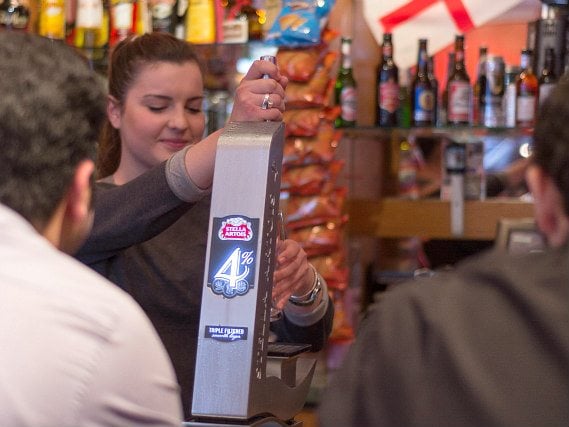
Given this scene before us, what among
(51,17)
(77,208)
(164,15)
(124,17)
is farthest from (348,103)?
(77,208)

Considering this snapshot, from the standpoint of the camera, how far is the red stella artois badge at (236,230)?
150 centimetres

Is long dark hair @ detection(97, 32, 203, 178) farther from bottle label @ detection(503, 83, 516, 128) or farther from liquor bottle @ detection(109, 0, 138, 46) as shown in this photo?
bottle label @ detection(503, 83, 516, 128)

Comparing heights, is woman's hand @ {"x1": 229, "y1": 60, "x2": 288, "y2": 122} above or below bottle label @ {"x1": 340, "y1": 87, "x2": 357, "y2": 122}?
above

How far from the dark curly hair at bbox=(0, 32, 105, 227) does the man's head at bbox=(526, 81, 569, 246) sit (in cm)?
44

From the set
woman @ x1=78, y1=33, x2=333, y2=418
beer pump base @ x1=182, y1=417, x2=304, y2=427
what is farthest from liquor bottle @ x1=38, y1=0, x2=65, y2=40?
beer pump base @ x1=182, y1=417, x2=304, y2=427

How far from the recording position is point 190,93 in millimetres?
2295

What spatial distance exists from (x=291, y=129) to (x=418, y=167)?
2.43 ft

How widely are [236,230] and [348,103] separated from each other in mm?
2244

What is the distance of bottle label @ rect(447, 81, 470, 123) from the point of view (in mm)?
3654

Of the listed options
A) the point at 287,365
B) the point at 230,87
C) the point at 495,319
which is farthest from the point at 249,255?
the point at 230,87

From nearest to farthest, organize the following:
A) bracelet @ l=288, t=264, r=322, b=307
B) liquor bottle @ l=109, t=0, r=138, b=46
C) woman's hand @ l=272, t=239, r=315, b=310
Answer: woman's hand @ l=272, t=239, r=315, b=310
bracelet @ l=288, t=264, r=322, b=307
liquor bottle @ l=109, t=0, r=138, b=46

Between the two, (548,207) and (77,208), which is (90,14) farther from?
(548,207)

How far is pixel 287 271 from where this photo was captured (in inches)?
72.4

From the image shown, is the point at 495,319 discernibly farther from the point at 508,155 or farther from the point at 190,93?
the point at 508,155
